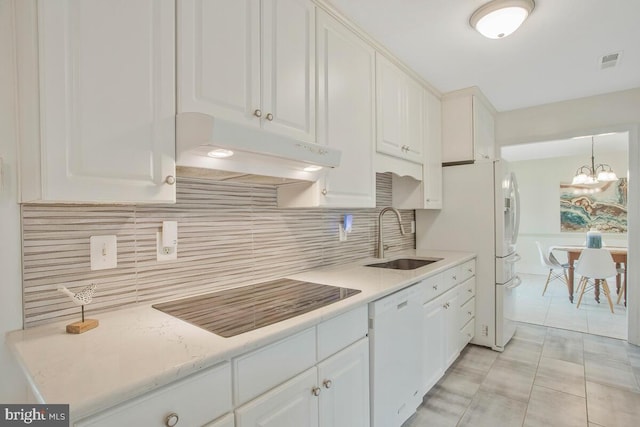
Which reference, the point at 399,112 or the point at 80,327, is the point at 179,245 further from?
the point at 399,112

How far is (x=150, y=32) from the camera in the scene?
1.01 meters

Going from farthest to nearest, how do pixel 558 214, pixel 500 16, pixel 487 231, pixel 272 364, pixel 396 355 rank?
pixel 558 214 < pixel 487 231 < pixel 500 16 < pixel 396 355 < pixel 272 364

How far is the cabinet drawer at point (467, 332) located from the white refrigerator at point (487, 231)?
0.19ft

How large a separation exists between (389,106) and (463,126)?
44.3 inches

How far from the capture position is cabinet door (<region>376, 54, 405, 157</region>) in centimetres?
213

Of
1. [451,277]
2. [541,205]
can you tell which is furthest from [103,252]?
[541,205]

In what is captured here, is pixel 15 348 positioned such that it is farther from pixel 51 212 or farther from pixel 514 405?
pixel 514 405

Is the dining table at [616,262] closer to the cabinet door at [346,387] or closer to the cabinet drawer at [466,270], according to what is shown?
the cabinet drawer at [466,270]

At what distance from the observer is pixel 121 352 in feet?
2.74

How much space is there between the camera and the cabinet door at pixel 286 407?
92cm

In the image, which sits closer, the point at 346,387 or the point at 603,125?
the point at 346,387

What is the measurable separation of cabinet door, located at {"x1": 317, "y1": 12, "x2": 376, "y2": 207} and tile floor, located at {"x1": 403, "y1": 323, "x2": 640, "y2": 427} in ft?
4.46

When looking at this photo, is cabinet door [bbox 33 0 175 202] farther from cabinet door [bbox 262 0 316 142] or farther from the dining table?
the dining table

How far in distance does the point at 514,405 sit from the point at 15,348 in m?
2.46
